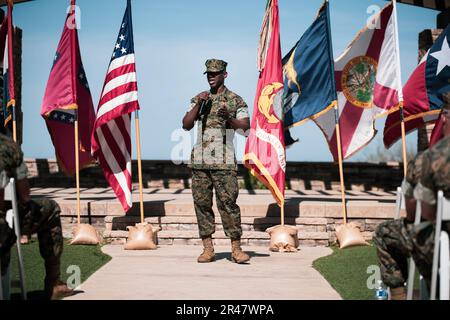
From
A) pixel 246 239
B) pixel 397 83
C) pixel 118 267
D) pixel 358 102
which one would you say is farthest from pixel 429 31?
pixel 118 267

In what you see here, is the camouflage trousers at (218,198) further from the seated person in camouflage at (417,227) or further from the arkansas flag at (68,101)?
the seated person in camouflage at (417,227)

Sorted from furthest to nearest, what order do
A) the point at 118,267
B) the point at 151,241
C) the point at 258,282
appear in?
the point at 151,241 < the point at 118,267 < the point at 258,282

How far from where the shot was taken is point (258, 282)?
6418 millimetres

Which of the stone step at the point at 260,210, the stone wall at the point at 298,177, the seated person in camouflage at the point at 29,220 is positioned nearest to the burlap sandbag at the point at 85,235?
the stone step at the point at 260,210

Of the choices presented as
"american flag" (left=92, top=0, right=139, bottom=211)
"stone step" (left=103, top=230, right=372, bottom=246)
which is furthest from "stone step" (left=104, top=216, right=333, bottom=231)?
"american flag" (left=92, top=0, right=139, bottom=211)

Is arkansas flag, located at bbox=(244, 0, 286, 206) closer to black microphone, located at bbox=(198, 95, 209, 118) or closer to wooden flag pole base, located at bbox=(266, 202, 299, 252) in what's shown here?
wooden flag pole base, located at bbox=(266, 202, 299, 252)

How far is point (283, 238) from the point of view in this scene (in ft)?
29.0

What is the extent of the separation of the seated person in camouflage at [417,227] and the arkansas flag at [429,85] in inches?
199

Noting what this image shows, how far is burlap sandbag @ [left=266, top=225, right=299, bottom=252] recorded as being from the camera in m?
8.77

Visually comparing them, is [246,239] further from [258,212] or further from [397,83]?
[397,83]

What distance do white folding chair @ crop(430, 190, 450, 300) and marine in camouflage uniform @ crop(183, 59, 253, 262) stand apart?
3766mm

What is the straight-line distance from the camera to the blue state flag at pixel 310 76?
951 cm

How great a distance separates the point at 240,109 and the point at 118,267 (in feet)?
7.11

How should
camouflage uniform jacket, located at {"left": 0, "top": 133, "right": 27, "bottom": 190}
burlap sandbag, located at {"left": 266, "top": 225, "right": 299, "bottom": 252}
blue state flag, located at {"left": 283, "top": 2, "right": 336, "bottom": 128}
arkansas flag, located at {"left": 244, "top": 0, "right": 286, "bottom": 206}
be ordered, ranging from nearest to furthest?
camouflage uniform jacket, located at {"left": 0, "top": 133, "right": 27, "bottom": 190}, burlap sandbag, located at {"left": 266, "top": 225, "right": 299, "bottom": 252}, arkansas flag, located at {"left": 244, "top": 0, "right": 286, "bottom": 206}, blue state flag, located at {"left": 283, "top": 2, "right": 336, "bottom": 128}
